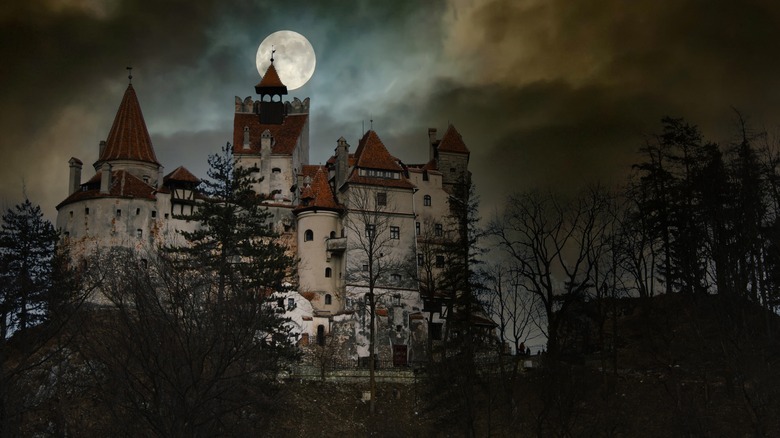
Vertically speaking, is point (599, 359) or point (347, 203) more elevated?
point (347, 203)

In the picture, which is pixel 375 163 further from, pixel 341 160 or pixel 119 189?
pixel 119 189

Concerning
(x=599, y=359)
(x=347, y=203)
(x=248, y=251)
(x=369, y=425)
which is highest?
(x=347, y=203)

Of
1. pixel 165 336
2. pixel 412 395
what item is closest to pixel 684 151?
pixel 412 395

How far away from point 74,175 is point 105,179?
14.2 feet

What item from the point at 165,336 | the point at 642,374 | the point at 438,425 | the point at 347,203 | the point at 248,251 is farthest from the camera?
the point at 347,203

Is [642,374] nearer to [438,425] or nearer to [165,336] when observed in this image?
[438,425]

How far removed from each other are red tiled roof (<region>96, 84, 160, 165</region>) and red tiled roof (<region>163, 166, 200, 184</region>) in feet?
21.4

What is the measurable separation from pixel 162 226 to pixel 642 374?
38954 mm

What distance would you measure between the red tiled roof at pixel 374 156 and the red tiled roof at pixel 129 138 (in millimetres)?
18541

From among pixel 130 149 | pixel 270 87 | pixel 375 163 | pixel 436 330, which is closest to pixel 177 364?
pixel 436 330

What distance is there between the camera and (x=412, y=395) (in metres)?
59.8

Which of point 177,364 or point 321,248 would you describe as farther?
point 321,248

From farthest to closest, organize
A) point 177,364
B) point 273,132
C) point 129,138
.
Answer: point 273,132
point 129,138
point 177,364

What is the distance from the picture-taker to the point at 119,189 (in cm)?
7638
